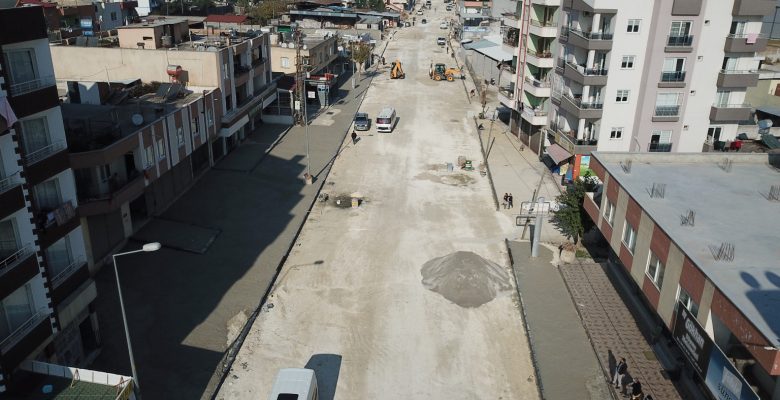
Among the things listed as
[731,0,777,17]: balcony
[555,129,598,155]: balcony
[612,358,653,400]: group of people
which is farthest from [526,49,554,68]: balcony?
[612,358,653,400]: group of people

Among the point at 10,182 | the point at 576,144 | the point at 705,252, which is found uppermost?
the point at 10,182

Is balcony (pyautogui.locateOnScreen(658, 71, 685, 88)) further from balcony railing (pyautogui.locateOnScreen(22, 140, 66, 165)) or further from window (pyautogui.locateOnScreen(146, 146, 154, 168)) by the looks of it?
balcony railing (pyautogui.locateOnScreen(22, 140, 66, 165))

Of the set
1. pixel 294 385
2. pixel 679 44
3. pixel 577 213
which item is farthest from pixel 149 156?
pixel 679 44

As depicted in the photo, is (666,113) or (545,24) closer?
(666,113)

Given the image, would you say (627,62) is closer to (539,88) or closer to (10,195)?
(539,88)

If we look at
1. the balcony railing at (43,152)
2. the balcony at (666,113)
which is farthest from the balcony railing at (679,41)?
the balcony railing at (43,152)

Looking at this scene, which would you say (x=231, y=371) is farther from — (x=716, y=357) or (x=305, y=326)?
(x=716, y=357)

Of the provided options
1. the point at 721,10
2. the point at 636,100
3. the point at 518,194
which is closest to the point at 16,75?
the point at 518,194

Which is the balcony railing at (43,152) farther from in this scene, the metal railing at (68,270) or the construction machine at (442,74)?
the construction machine at (442,74)
